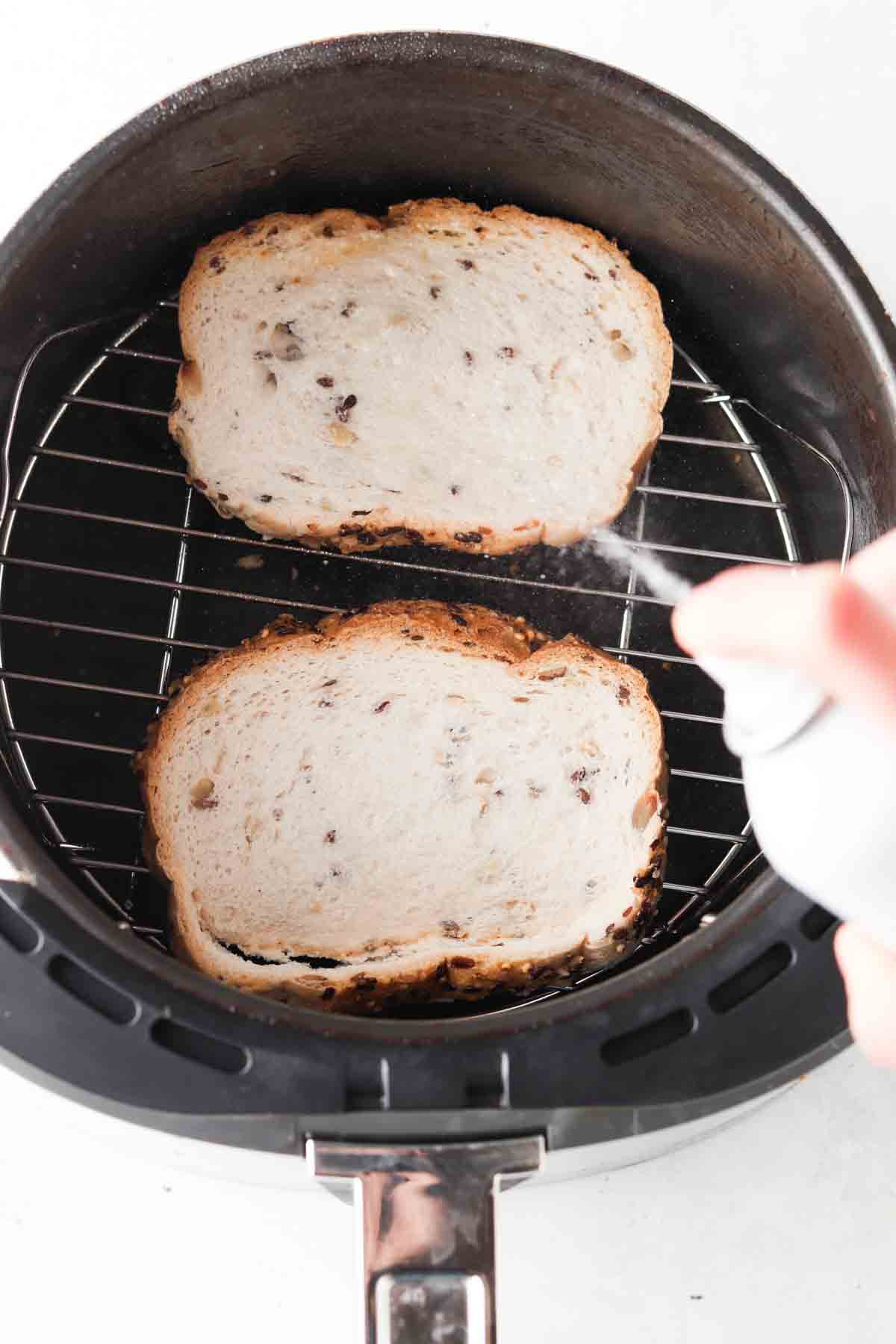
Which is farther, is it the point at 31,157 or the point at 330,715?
the point at 31,157

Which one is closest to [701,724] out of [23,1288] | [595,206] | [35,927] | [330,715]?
[330,715]

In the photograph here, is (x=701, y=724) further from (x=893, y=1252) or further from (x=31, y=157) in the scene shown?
(x=31, y=157)

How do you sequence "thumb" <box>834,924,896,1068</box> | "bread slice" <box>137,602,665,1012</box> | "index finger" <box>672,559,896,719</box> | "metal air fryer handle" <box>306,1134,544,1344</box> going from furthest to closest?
"bread slice" <box>137,602,665,1012</box> → "metal air fryer handle" <box>306,1134,544,1344</box> → "thumb" <box>834,924,896,1068</box> → "index finger" <box>672,559,896,719</box>

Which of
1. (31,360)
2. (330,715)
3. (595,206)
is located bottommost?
(330,715)

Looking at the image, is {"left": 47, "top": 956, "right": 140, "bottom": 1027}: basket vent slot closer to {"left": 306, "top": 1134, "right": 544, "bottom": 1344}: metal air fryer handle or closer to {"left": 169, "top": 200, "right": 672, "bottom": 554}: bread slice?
{"left": 306, "top": 1134, "right": 544, "bottom": 1344}: metal air fryer handle

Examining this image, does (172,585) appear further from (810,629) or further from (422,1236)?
(810,629)

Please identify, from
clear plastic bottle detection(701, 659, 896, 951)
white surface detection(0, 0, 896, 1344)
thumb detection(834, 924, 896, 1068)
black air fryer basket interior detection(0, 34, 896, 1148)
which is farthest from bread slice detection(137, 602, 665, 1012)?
clear plastic bottle detection(701, 659, 896, 951)

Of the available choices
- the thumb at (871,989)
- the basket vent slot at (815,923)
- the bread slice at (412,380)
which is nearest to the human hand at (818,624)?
the thumb at (871,989)
